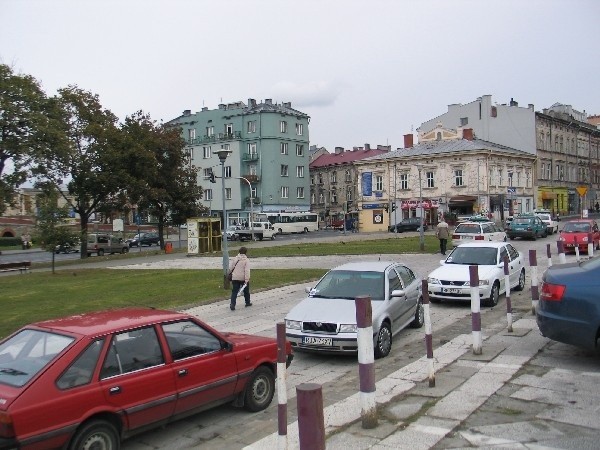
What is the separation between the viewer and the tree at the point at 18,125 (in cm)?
3359

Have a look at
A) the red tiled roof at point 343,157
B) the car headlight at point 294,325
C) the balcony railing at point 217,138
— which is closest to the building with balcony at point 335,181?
the red tiled roof at point 343,157

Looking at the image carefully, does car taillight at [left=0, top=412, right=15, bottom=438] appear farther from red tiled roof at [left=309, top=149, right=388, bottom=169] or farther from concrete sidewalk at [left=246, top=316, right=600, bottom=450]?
red tiled roof at [left=309, top=149, right=388, bottom=169]

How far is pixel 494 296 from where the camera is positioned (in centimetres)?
1412

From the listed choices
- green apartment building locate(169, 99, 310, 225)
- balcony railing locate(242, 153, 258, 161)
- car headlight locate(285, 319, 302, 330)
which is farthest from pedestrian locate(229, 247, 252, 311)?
balcony railing locate(242, 153, 258, 161)

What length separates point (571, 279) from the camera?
8.02 m

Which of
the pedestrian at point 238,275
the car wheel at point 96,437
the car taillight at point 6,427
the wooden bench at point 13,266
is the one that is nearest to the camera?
the car taillight at point 6,427

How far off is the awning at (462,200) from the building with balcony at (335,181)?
20849 mm

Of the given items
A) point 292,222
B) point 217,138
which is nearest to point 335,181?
point 217,138

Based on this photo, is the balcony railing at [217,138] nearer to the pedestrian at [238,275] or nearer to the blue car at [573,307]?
the pedestrian at [238,275]

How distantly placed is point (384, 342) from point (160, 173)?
1553 inches

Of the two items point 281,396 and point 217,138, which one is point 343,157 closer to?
point 217,138

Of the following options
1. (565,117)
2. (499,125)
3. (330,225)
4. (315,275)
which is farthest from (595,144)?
(315,275)

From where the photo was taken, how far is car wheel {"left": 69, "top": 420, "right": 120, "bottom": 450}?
5289 mm

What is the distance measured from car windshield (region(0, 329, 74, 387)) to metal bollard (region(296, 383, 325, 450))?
2.54 meters
